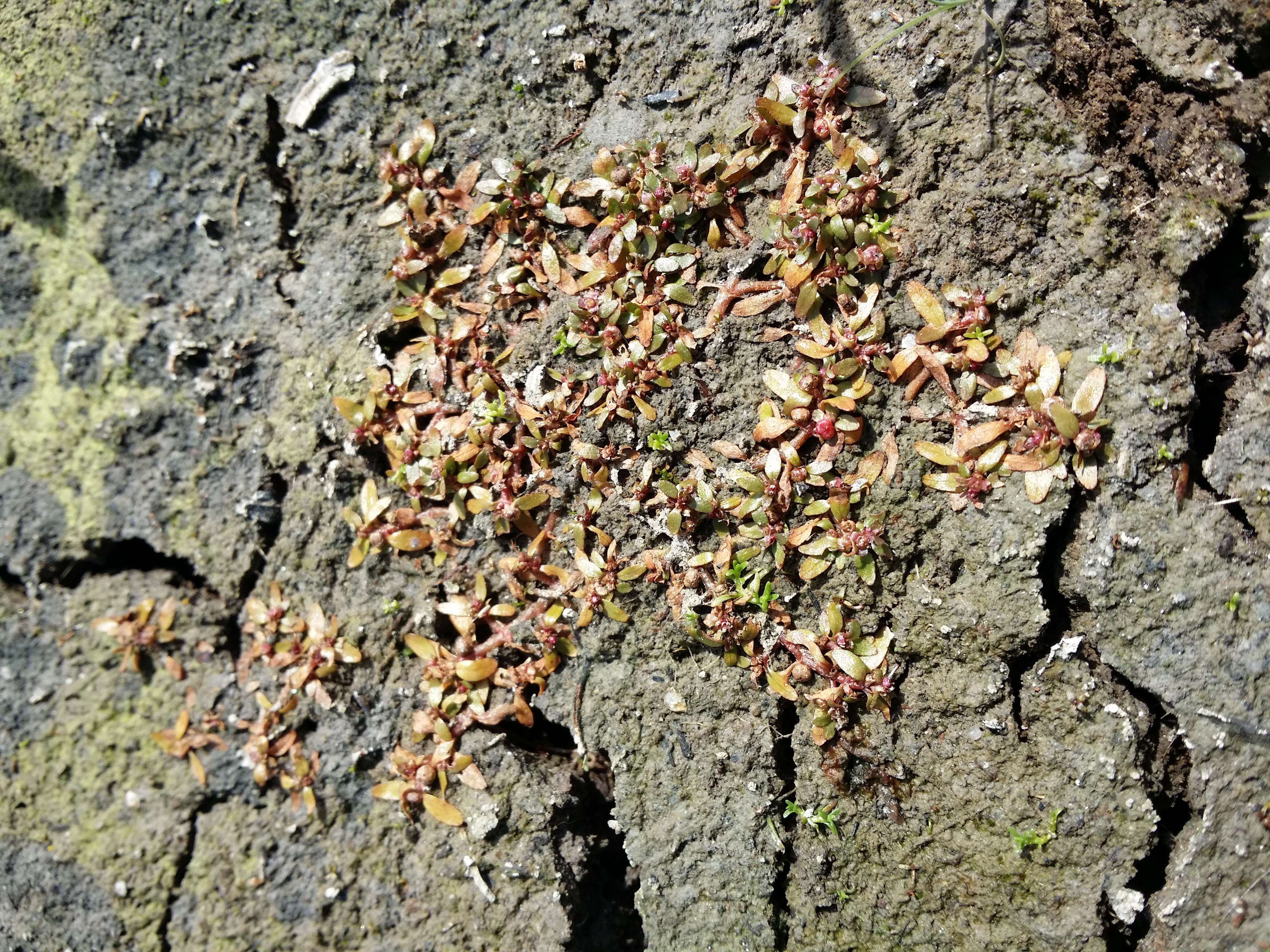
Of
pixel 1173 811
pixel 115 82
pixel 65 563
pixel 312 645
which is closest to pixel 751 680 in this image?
pixel 1173 811

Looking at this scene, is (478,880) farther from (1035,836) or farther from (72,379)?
(72,379)

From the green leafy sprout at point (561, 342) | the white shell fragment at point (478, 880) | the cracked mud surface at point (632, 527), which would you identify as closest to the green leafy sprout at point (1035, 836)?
the cracked mud surface at point (632, 527)

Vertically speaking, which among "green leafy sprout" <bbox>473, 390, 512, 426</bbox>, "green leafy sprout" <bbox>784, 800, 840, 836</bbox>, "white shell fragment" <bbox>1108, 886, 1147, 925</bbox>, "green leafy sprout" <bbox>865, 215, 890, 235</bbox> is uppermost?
"green leafy sprout" <bbox>865, 215, 890, 235</bbox>

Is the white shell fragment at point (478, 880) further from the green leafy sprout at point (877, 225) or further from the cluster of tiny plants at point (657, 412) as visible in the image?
the green leafy sprout at point (877, 225)

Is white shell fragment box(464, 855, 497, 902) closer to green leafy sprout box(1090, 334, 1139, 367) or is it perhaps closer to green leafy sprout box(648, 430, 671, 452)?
green leafy sprout box(648, 430, 671, 452)

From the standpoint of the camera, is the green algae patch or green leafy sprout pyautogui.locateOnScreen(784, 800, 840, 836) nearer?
green leafy sprout pyautogui.locateOnScreen(784, 800, 840, 836)

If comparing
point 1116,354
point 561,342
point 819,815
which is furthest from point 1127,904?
point 561,342

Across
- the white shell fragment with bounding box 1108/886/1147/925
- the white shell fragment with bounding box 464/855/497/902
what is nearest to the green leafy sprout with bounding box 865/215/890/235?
the white shell fragment with bounding box 1108/886/1147/925

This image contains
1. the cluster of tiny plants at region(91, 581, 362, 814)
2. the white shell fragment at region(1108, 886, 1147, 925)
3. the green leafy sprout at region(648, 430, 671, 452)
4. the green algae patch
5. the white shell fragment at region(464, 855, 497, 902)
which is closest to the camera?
the white shell fragment at region(1108, 886, 1147, 925)
